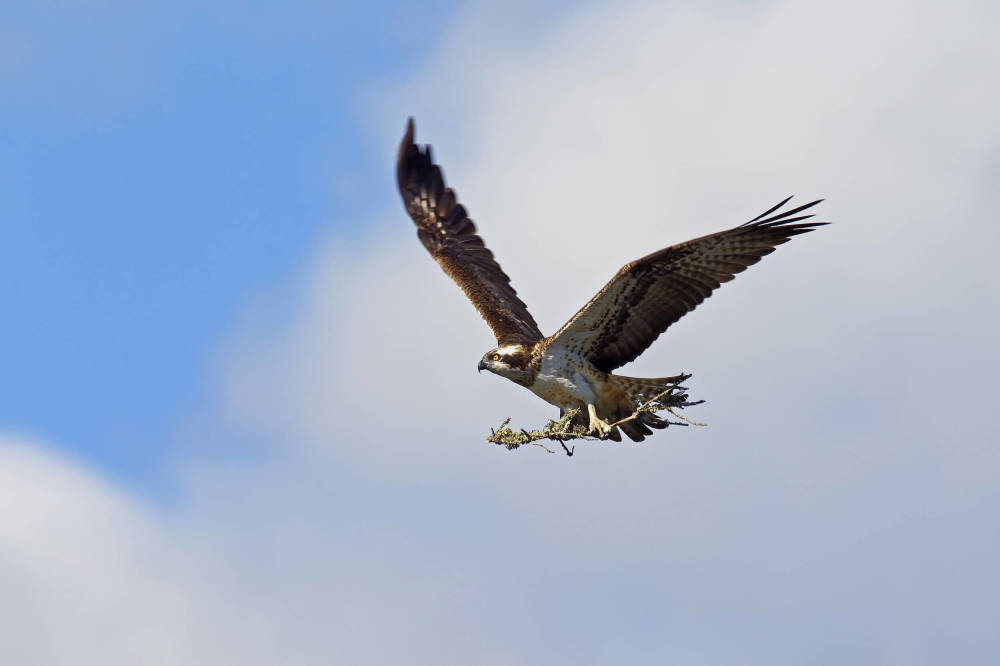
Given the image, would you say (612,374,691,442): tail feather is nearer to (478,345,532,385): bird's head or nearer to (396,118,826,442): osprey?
(396,118,826,442): osprey

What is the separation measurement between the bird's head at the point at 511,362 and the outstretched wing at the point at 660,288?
48 cm

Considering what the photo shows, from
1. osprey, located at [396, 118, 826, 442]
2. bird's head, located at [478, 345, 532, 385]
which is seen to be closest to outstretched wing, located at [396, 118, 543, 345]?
osprey, located at [396, 118, 826, 442]

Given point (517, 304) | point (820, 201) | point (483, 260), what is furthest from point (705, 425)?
point (483, 260)

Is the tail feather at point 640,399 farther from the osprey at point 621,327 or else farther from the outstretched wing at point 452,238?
the outstretched wing at point 452,238

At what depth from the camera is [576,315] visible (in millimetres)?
13109

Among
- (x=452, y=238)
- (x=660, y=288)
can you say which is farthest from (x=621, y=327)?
(x=452, y=238)

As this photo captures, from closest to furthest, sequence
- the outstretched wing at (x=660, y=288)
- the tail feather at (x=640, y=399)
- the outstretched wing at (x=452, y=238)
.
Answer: the outstretched wing at (x=660, y=288), the tail feather at (x=640, y=399), the outstretched wing at (x=452, y=238)

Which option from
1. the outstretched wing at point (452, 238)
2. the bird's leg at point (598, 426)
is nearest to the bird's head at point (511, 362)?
the bird's leg at point (598, 426)

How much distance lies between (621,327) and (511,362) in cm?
121

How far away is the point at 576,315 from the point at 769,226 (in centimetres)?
200

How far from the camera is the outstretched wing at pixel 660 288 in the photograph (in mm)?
12469

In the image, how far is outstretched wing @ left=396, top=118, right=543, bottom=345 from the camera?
16.1 meters

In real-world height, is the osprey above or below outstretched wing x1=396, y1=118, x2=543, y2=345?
below

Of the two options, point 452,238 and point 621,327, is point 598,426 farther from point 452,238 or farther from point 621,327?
point 452,238
